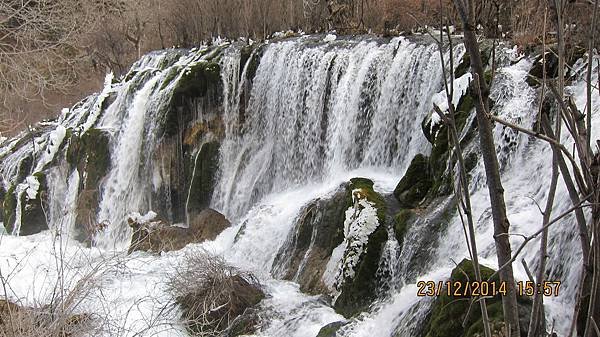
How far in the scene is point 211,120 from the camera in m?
12.0

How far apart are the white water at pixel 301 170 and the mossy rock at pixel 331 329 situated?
3.9 inches

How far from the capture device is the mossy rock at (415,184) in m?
6.93

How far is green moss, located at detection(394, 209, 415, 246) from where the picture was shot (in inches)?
249

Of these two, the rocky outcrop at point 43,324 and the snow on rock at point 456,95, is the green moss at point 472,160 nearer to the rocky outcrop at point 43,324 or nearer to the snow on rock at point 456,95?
the snow on rock at point 456,95

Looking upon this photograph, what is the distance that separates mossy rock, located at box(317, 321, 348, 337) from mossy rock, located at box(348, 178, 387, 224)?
1510 mm

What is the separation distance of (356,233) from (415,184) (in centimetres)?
112

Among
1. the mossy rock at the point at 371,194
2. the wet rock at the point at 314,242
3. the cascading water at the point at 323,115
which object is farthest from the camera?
the cascading water at the point at 323,115

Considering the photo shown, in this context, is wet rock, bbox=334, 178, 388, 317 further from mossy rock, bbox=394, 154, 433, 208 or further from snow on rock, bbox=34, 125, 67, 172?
snow on rock, bbox=34, 125, 67, 172

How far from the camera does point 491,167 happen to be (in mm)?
834

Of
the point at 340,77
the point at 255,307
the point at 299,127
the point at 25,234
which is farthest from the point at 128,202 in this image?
the point at 255,307

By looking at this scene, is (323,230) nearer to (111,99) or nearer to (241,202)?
(241,202)

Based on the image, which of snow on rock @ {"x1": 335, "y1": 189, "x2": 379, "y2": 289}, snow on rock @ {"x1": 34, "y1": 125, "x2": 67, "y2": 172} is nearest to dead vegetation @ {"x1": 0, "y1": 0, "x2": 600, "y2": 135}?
snow on rock @ {"x1": 34, "y1": 125, "x2": 67, "y2": 172}

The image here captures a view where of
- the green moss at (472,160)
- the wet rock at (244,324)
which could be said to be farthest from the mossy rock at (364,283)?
the green moss at (472,160)

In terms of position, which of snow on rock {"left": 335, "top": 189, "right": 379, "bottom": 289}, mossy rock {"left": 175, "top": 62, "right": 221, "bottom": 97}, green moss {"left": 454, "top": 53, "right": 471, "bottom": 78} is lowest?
snow on rock {"left": 335, "top": 189, "right": 379, "bottom": 289}
